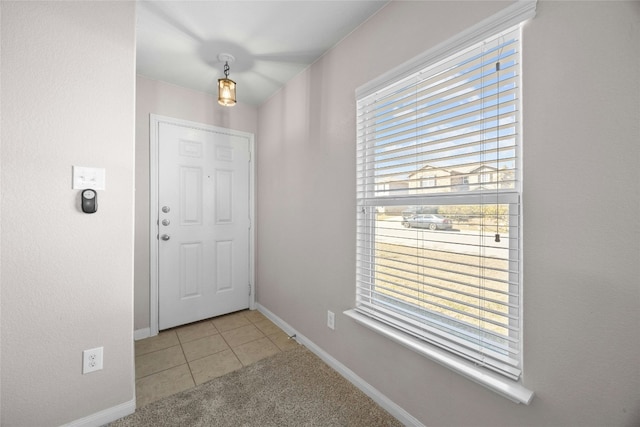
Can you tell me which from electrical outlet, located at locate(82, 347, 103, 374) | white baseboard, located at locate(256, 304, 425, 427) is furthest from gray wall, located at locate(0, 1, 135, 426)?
white baseboard, located at locate(256, 304, 425, 427)

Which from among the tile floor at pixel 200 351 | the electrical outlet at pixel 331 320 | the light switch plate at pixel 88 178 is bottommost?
the tile floor at pixel 200 351

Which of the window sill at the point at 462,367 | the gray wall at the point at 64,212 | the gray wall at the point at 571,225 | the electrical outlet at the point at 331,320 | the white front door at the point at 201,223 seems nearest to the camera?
the gray wall at the point at 571,225

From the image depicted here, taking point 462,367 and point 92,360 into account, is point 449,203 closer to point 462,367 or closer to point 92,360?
point 462,367

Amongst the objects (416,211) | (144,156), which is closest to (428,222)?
(416,211)

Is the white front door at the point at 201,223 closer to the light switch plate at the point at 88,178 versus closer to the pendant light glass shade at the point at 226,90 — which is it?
the pendant light glass shade at the point at 226,90

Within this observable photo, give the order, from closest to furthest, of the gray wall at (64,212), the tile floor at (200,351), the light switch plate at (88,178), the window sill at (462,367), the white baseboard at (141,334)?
1. the window sill at (462,367)
2. the gray wall at (64,212)
3. the light switch plate at (88,178)
4. the tile floor at (200,351)
5. the white baseboard at (141,334)

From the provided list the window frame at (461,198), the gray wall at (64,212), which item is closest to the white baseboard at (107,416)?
the gray wall at (64,212)

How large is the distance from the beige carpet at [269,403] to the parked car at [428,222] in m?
1.11

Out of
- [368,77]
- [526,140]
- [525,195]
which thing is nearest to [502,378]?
[525,195]

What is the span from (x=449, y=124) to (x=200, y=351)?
8.12ft

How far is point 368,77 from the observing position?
1677 mm

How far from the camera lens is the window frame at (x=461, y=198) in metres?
1.02

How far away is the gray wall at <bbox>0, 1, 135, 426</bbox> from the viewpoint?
1.24 m

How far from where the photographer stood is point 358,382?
1714mm
